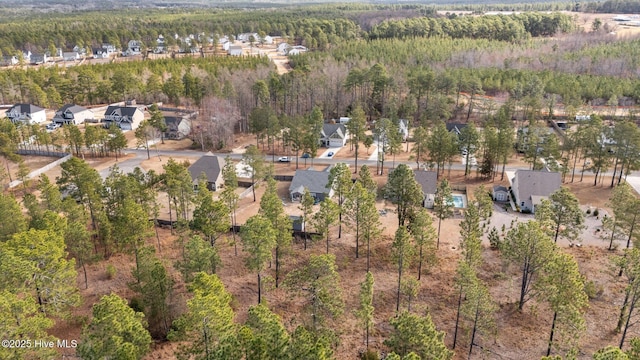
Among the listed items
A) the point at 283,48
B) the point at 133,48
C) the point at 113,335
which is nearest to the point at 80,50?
the point at 133,48

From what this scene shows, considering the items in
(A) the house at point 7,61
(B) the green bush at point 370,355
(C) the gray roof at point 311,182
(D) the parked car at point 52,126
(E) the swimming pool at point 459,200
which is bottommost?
(E) the swimming pool at point 459,200

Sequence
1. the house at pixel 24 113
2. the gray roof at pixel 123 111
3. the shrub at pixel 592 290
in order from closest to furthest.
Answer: the shrub at pixel 592 290 → the gray roof at pixel 123 111 → the house at pixel 24 113

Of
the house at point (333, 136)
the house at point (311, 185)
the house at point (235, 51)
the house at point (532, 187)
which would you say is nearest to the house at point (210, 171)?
the house at point (311, 185)

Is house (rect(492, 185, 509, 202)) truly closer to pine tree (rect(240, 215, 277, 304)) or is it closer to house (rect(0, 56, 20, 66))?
pine tree (rect(240, 215, 277, 304))

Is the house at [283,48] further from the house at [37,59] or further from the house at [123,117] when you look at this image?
the house at [123,117]

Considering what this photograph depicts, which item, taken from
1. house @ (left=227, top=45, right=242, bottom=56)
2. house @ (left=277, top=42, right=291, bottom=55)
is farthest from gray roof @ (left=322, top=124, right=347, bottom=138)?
house @ (left=277, top=42, right=291, bottom=55)

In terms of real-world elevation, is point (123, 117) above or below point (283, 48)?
below

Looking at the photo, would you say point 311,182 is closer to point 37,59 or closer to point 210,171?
point 210,171

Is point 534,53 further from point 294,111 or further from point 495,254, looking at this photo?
point 495,254
